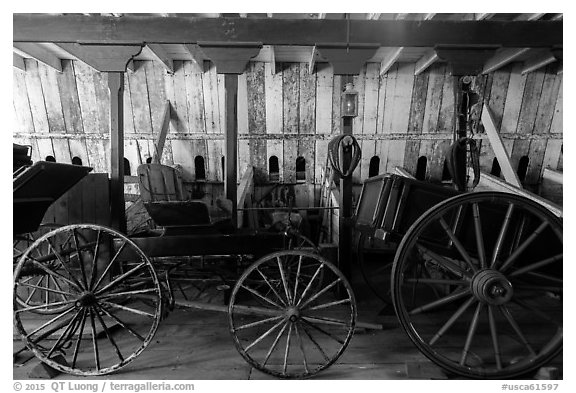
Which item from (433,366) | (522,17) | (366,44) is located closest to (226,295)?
(433,366)

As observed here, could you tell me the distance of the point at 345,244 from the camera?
349cm

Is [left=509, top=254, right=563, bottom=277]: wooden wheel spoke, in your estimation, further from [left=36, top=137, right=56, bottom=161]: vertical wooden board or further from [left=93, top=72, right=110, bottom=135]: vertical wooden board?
[left=36, top=137, right=56, bottom=161]: vertical wooden board

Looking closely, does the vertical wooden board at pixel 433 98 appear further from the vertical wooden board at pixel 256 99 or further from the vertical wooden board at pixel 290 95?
the vertical wooden board at pixel 256 99

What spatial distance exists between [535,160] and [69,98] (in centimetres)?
740

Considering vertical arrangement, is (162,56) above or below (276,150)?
above

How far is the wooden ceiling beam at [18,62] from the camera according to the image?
456cm

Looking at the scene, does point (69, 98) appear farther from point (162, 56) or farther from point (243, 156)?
point (243, 156)

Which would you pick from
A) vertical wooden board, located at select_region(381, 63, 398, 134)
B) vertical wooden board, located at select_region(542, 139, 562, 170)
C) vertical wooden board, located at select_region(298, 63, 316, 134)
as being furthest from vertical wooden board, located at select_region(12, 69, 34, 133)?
vertical wooden board, located at select_region(542, 139, 562, 170)

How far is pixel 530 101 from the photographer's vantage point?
4.95 m

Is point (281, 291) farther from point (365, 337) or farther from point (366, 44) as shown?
point (366, 44)

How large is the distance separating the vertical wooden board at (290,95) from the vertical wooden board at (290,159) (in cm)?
18

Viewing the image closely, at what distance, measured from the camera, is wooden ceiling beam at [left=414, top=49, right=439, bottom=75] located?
13.9ft

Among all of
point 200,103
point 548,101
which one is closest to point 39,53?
point 200,103
